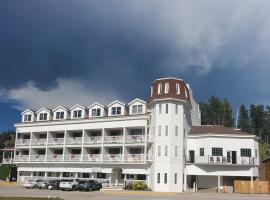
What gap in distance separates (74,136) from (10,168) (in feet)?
42.9

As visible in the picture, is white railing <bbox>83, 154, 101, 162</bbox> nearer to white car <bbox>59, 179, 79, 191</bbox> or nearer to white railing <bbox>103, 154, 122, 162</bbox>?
white railing <bbox>103, 154, 122, 162</bbox>

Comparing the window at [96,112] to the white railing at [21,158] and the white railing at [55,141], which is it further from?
the white railing at [21,158]

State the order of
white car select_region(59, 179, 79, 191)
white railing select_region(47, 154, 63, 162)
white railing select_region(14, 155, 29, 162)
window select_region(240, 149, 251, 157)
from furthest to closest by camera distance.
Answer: white railing select_region(14, 155, 29, 162) < white railing select_region(47, 154, 63, 162) < window select_region(240, 149, 251, 157) < white car select_region(59, 179, 79, 191)

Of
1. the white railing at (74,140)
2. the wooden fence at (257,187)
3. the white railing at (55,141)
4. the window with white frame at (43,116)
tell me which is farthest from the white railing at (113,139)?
the wooden fence at (257,187)

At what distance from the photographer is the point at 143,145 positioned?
50.4 metres

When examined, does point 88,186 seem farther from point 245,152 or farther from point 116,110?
point 245,152

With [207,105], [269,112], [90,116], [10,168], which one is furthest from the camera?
[269,112]

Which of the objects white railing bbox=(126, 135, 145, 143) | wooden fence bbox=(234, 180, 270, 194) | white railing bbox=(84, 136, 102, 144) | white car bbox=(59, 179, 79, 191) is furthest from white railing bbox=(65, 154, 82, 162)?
wooden fence bbox=(234, 180, 270, 194)

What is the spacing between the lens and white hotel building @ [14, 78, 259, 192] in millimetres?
47531

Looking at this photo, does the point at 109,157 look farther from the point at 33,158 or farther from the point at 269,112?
the point at 269,112

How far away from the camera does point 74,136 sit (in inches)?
2344

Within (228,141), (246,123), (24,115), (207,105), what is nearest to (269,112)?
(246,123)

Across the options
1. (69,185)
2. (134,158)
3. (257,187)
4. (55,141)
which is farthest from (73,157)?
(257,187)

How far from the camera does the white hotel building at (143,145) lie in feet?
156
